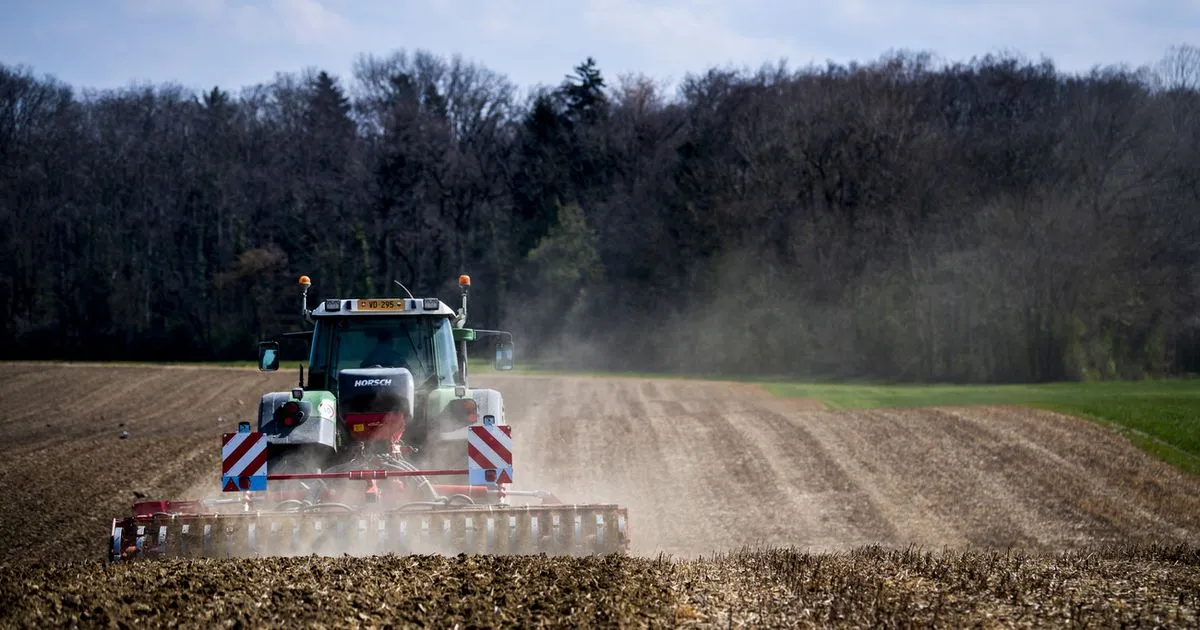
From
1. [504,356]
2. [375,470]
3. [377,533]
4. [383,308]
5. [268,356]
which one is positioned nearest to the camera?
[377,533]

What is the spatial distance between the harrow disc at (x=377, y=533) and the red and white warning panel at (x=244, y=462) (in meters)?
0.97

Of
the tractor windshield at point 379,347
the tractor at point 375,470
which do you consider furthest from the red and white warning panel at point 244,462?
the tractor windshield at point 379,347

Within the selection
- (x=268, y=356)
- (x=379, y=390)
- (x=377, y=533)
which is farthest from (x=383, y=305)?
(x=377, y=533)

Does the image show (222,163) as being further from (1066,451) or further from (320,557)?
(320,557)

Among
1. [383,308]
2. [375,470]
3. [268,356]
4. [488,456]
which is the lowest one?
[375,470]

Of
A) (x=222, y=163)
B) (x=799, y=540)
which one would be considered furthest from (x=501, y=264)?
(x=799, y=540)

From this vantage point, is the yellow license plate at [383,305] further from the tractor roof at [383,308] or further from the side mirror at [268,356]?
the side mirror at [268,356]

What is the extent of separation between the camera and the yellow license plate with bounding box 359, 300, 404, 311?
40.3 ft

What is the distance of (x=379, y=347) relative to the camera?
12.5 metres

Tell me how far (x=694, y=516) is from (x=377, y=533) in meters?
7.49

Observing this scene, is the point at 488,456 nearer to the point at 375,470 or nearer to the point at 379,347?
the point at 375,470

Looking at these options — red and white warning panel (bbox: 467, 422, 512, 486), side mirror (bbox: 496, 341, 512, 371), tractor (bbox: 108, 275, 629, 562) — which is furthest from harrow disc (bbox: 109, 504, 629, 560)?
side mirror (bbox: 496, 341, 512, 371)

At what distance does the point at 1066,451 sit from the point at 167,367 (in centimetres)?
3208

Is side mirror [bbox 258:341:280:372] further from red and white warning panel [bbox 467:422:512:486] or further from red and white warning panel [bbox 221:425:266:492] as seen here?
red and white warning panel [bbox 467:422:512:486]
